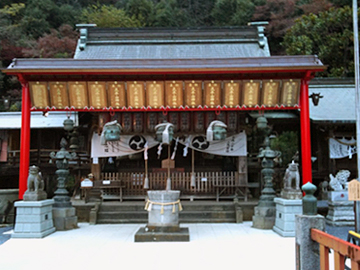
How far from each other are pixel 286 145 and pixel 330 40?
8.25 meters

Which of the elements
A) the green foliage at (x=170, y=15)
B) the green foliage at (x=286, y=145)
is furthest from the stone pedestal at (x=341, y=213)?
the green foliage at (x=170, y=15)

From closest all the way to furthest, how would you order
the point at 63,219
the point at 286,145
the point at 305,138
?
the point at 63,219 < the point at 305,138 < the point at 286,145

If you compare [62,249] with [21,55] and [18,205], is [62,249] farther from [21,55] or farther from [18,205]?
[21,55]

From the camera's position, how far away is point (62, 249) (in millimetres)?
7691

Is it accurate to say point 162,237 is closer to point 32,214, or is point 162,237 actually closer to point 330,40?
point 32,214

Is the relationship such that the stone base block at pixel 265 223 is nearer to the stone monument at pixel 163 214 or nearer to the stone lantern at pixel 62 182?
the stone monument at pixel 163 214

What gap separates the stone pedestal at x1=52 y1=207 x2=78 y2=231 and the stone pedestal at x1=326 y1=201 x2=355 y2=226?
27.4 ft

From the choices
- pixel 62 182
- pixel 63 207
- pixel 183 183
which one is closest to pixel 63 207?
pixel 63 207

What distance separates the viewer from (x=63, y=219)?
10250 mm

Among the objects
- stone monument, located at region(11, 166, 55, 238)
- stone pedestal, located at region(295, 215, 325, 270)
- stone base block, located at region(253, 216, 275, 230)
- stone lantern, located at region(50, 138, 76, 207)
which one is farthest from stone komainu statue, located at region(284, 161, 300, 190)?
stone monument, located at region(11, 166, 55, 238)

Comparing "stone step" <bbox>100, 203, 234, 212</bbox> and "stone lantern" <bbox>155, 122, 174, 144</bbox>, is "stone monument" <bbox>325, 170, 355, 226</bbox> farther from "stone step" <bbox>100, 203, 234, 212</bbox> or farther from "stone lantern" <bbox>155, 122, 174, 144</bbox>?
"stone lantern" <bbox>155, 122, 174, 144</bbox>

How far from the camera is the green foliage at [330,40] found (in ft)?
75.6

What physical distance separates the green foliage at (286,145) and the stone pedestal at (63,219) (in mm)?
15684

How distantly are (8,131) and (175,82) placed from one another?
10130mm
